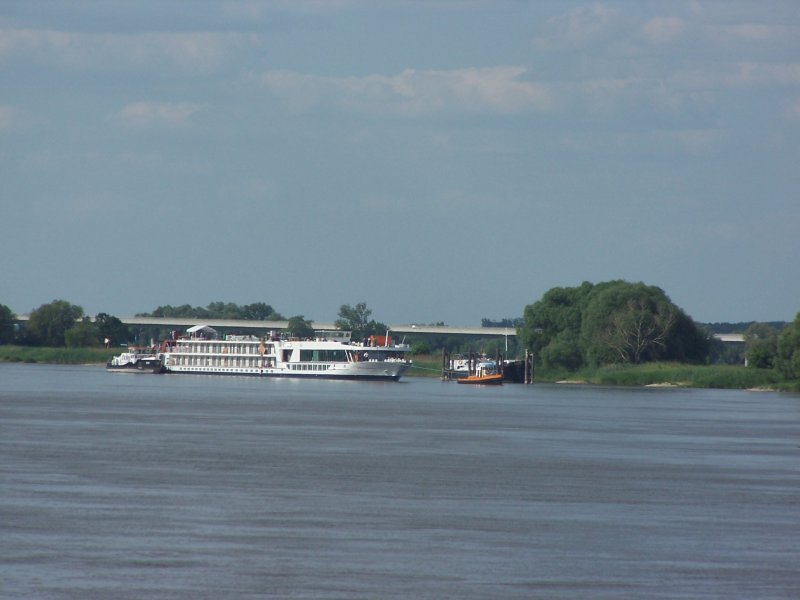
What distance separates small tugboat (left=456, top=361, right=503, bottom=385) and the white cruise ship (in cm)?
644

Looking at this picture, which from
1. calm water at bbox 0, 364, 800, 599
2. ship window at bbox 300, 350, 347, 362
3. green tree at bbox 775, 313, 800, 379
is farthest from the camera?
ship window at bbox 300, 350, 347, 362

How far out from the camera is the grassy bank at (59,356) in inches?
7510

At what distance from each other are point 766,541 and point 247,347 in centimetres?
12326

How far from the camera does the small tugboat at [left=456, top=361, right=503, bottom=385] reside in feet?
421

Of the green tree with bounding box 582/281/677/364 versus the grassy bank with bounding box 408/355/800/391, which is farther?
the green tree with bounding box 582/281/677/364

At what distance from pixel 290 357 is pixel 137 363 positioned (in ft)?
71.1

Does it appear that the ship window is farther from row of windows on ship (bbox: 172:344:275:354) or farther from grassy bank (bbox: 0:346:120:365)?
grassy bank (bbox: 0:346:120:365)

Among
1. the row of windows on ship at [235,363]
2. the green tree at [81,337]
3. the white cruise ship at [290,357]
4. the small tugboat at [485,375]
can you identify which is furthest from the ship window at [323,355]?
the green tree at [81,337]

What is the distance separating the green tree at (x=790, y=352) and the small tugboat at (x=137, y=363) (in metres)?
69.3

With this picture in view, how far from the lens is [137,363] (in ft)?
503

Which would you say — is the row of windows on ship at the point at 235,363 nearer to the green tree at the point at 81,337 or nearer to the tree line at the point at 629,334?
the tree line at the point at 629,334

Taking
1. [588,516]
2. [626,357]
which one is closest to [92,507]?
[588,516]

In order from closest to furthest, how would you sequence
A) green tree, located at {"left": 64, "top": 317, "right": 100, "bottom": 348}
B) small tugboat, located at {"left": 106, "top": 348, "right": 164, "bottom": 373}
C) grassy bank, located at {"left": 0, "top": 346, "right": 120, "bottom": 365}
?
small tugboat, located at {"left": 106, "top": 348, "right": 164, "bottom": 373}, grassy bank, located at {"left": 0, "top": 346, "right": 120, "bottom": 365}, green tree, located at {"left": 64, "top": 317, "right": 100, "bottom": 348}

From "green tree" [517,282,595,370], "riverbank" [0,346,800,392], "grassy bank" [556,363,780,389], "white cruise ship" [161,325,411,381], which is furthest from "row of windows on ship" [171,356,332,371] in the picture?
"grassy bank" [556,363,780,389]
